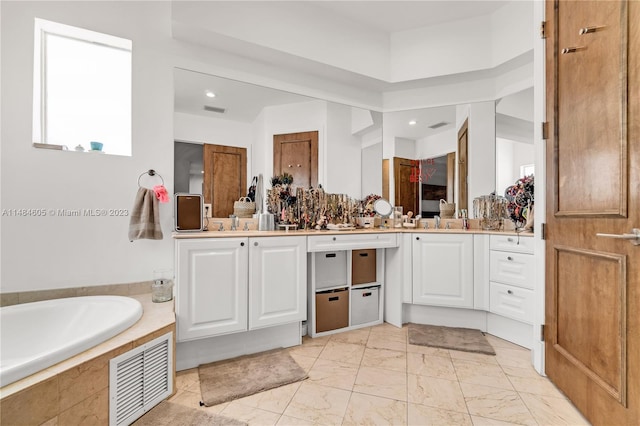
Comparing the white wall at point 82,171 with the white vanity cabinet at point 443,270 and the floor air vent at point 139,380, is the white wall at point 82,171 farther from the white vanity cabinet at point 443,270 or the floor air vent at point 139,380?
the white vanity cabinet at point 443,270

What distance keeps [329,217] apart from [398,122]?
4.28 feet

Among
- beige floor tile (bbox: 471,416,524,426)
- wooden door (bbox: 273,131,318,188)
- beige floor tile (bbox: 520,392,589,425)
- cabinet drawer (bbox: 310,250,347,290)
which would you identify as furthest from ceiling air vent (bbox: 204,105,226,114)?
beige floor tile (bbox: 520,392,589,425)

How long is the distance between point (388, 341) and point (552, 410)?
1.11 meters

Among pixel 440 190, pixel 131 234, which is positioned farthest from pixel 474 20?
pixel 131 234

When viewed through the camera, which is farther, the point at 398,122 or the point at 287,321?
the point at 398,122

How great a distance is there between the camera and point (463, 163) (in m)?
3.02

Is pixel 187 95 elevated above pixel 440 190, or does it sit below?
above

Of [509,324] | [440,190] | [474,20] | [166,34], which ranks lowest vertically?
[509,324]

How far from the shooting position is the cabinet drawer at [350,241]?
2.38 m

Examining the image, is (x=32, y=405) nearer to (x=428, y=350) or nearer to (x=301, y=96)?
(x=428, y=350)

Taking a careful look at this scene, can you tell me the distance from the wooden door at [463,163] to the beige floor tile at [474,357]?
1.41m

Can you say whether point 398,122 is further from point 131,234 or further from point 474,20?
point 131,234

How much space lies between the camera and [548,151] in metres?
1.81

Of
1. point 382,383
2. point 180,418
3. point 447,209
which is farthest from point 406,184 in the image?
point 180,418
